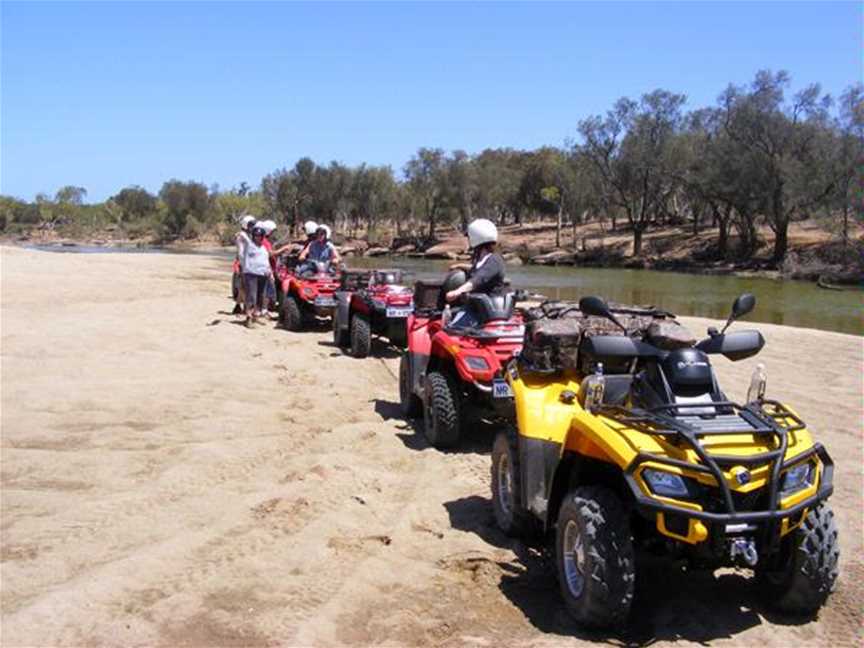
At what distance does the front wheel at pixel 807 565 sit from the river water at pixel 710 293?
18.6m

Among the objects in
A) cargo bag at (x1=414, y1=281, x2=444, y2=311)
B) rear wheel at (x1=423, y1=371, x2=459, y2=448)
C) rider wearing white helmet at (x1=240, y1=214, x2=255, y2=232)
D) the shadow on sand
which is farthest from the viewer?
rider wearing white helmet at (x1=240, y1=214, x2=255, y2=232)

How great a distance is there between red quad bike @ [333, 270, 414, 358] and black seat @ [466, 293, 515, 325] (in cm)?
370

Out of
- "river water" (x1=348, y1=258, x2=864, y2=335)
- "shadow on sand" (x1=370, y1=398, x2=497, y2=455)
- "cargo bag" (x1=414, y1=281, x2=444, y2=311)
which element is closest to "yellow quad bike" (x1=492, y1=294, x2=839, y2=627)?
"shadow on sand" (x1=370, y1=398, x2=497, y2=455)

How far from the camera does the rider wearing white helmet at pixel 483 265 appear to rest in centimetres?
762

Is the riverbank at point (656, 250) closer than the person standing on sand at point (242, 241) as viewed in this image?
No

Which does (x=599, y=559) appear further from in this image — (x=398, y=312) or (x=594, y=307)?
(x=398, y=312)

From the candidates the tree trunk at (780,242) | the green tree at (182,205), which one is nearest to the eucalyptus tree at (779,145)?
the tree trunk at (780,242)

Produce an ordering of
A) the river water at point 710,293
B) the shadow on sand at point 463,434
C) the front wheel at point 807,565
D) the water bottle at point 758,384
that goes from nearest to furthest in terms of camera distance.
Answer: the front wheel at point 807,565 < the water bottle at point 758,384 < the shadow on sand at point 463,434 < the river water at point 710,293

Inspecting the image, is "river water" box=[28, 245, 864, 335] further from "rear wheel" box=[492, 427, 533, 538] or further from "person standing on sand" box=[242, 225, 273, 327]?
"rear wheel" box=[492, 427, 533, 538]

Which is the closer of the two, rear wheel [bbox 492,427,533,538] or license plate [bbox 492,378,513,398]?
rear wheel [bbox 492,427,533,538]

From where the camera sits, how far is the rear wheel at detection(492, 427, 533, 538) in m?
4.82

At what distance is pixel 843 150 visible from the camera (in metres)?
44.3

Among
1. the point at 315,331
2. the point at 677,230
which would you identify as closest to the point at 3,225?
the point at 677,230

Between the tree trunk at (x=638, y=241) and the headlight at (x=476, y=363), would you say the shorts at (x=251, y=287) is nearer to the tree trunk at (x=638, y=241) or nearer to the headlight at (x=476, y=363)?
the headlight at (x=476, y=363)
